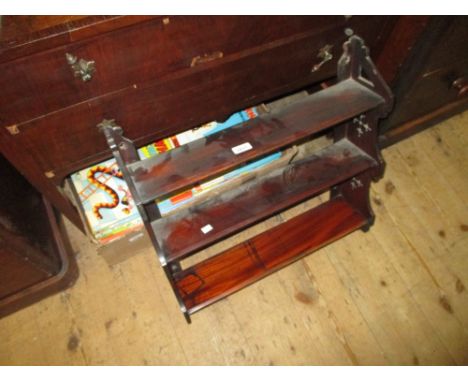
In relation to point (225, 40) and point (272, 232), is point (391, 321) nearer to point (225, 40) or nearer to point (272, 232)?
point (272, 232)

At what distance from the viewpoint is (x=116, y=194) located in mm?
1229

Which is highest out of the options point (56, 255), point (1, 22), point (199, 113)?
point (1, 22)

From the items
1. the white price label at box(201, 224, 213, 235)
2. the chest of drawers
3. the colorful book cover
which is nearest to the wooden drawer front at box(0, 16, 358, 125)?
the chest of drawers

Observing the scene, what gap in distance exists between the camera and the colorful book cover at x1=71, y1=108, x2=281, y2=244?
119 centimetres

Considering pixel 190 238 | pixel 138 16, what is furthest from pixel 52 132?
pixel 190 238

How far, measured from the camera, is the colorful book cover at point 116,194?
47.0 inches

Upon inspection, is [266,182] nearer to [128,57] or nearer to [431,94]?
[128,57]

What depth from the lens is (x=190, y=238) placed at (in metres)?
1.07

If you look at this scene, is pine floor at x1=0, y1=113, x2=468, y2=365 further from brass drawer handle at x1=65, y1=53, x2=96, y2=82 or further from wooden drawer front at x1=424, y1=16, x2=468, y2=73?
brass drawer handle at x1=65, y1=53, x2=96, y2=82

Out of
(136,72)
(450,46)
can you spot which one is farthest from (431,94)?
(136,72)

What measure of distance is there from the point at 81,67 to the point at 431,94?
1.44 m

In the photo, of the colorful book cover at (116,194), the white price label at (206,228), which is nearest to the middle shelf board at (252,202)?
the white price label at (206,228)

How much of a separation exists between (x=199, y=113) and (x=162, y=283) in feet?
2.47
